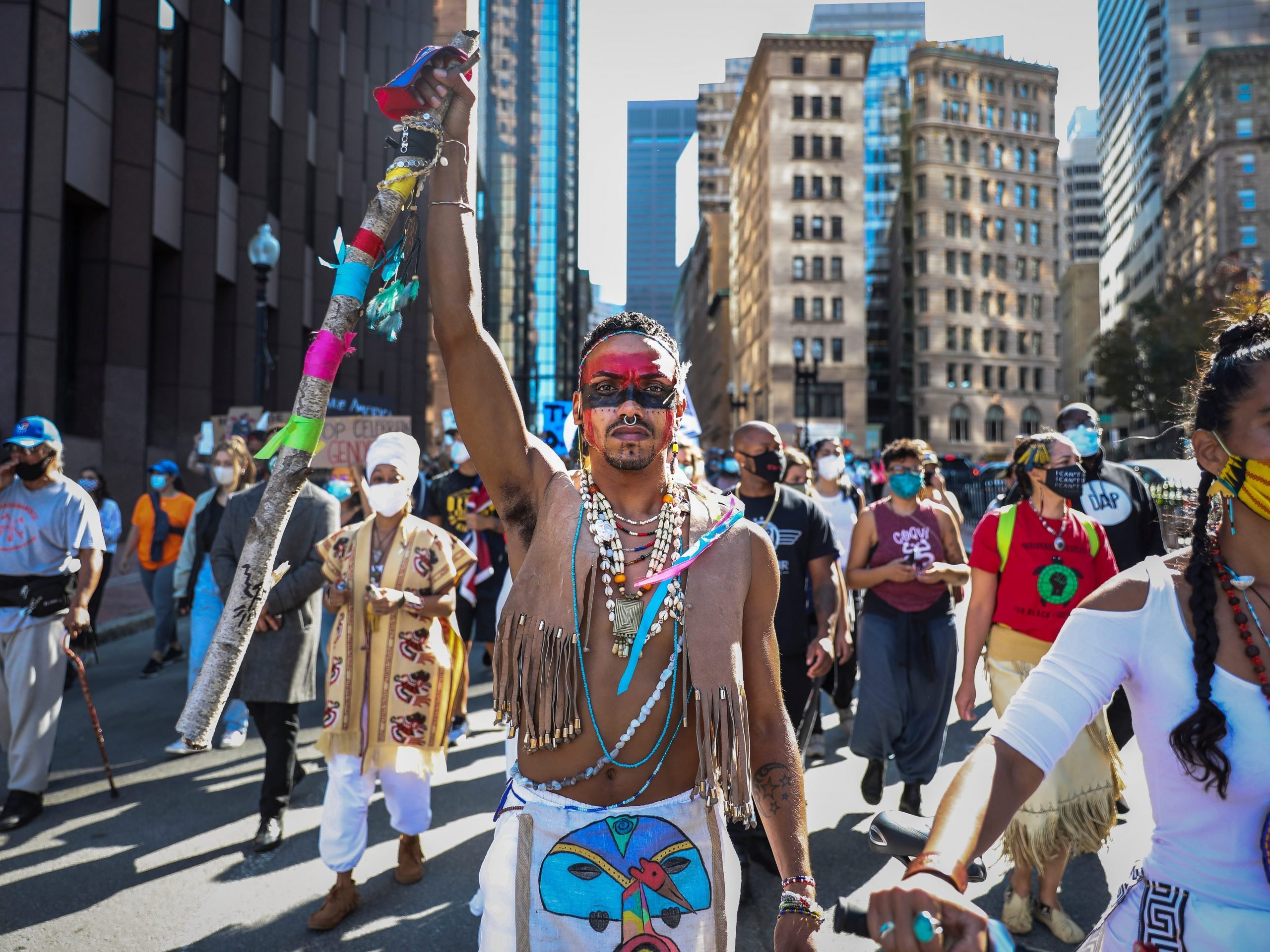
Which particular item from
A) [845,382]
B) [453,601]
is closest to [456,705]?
[453,601]

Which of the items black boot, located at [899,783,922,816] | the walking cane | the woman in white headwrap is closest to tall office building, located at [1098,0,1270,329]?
black boot, located at [899,783,922,816]

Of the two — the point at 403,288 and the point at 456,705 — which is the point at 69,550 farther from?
the point at 403,288

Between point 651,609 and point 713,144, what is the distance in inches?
5063

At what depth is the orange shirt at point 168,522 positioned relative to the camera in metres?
10.0

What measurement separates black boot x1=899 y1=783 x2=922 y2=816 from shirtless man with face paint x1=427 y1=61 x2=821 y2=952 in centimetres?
365

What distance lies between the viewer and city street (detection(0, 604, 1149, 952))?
425 centimetres

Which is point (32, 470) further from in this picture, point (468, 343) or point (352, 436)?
point (468, 343)

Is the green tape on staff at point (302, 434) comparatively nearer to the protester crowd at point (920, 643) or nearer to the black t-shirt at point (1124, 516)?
the protester crowd at point (920, 643)

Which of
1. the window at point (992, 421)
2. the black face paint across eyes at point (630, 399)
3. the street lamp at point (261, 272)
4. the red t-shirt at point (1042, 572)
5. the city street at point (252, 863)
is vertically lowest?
the city street at point (252, 863)

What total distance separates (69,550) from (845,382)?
6811 cm

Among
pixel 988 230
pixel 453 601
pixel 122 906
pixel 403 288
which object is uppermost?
pixel 988 230

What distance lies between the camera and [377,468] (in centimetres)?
519

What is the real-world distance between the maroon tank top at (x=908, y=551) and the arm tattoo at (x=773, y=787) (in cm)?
386

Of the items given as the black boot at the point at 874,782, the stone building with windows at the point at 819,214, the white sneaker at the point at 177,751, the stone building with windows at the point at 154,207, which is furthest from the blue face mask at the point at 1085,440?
the stone building with windows at the point at 819,214
